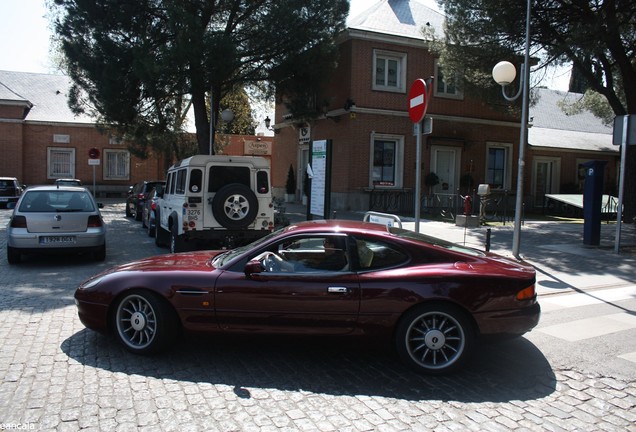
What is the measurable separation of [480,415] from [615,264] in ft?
26.9

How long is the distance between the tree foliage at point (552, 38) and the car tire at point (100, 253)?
1332 centimetres

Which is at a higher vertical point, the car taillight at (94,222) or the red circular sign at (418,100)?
the red circular sign at (418,100)

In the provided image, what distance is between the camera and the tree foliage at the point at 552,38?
15094mm

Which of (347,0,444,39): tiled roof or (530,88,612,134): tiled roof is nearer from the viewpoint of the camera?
(347,0,444,39): tiled roof

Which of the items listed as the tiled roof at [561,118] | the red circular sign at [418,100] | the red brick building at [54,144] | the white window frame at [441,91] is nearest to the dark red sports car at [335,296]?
the red circular sign at [418,100]

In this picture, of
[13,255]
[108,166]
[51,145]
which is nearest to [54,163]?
[51,145]

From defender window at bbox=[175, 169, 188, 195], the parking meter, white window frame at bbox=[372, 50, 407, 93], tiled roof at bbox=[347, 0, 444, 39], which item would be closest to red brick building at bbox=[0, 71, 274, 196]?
tiled roof at bbox=[347, 0, 444, 39]

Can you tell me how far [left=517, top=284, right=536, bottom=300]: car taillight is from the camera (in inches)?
186

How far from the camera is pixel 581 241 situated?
13656 mm

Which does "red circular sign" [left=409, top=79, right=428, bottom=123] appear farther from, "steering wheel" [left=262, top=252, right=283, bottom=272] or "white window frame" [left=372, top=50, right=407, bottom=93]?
"white window frame" [left=372, top=50, right=407, bottom=93]

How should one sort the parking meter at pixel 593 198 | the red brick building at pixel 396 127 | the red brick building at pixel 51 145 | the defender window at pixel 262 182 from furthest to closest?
1. the red brick building at pixel 51 145
2. the red brick building at pixel 396 127
3. the parking meter at pixel 593 198
4. the defender window at pixel 262 182

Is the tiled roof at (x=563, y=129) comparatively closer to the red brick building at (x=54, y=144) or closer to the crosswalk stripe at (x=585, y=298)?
the red brick building at (x=54, y=144)

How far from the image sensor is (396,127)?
74.7ft

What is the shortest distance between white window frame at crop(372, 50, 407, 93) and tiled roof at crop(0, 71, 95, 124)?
20263 millimetres
